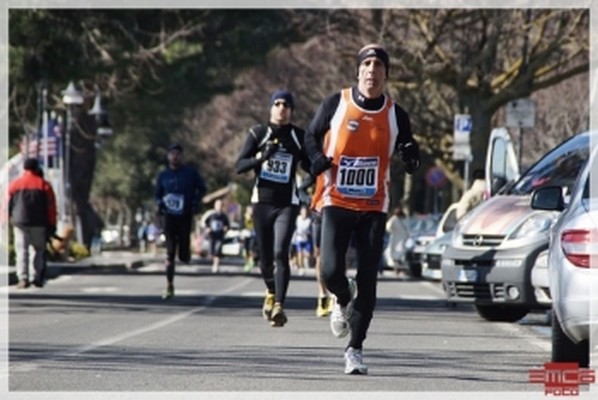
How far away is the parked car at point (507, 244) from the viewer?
54.7 ft

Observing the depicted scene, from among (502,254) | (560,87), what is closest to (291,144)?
(502,254)

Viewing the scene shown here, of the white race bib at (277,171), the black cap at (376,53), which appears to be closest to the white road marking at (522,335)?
the white race bib at (277,171)

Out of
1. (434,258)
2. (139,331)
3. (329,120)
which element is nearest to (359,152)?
(329,120)

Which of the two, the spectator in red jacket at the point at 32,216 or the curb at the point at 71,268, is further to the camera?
the curb at the point at 71,268

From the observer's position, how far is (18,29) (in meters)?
28.2

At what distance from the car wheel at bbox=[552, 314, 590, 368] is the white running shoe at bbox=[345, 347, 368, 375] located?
3.98 feet

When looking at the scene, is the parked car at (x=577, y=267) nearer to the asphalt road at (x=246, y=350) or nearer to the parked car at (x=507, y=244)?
the asphalt road at (x=246, y=350)

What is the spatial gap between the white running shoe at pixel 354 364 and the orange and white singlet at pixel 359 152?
2.96 ft

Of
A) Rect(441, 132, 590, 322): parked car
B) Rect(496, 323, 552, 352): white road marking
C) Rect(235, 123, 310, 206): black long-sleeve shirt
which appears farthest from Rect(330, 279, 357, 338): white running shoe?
Rect(441, 132, 590, 322): parked car

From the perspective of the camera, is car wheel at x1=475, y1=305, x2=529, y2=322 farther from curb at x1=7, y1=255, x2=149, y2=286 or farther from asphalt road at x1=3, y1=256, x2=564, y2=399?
curb at x1=7, y1=255, x2=149, y2=286

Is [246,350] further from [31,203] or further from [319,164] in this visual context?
[31,203]

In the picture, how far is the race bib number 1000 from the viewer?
11625 millimetres

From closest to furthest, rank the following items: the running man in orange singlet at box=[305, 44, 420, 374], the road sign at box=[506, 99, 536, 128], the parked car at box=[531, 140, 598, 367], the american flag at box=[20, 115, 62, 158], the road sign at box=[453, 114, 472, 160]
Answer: the parked car at box=[531, 140, 598, 367], the running man in orange singlet at box=[305, 44, 420, 374], the road sign at box=[506, 99, 536, 128], the road sign at box=[453, 114, 472, 160], the american flag at box=[20, 115, 62, 158]

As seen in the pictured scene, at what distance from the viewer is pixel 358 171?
1162 centimetres
